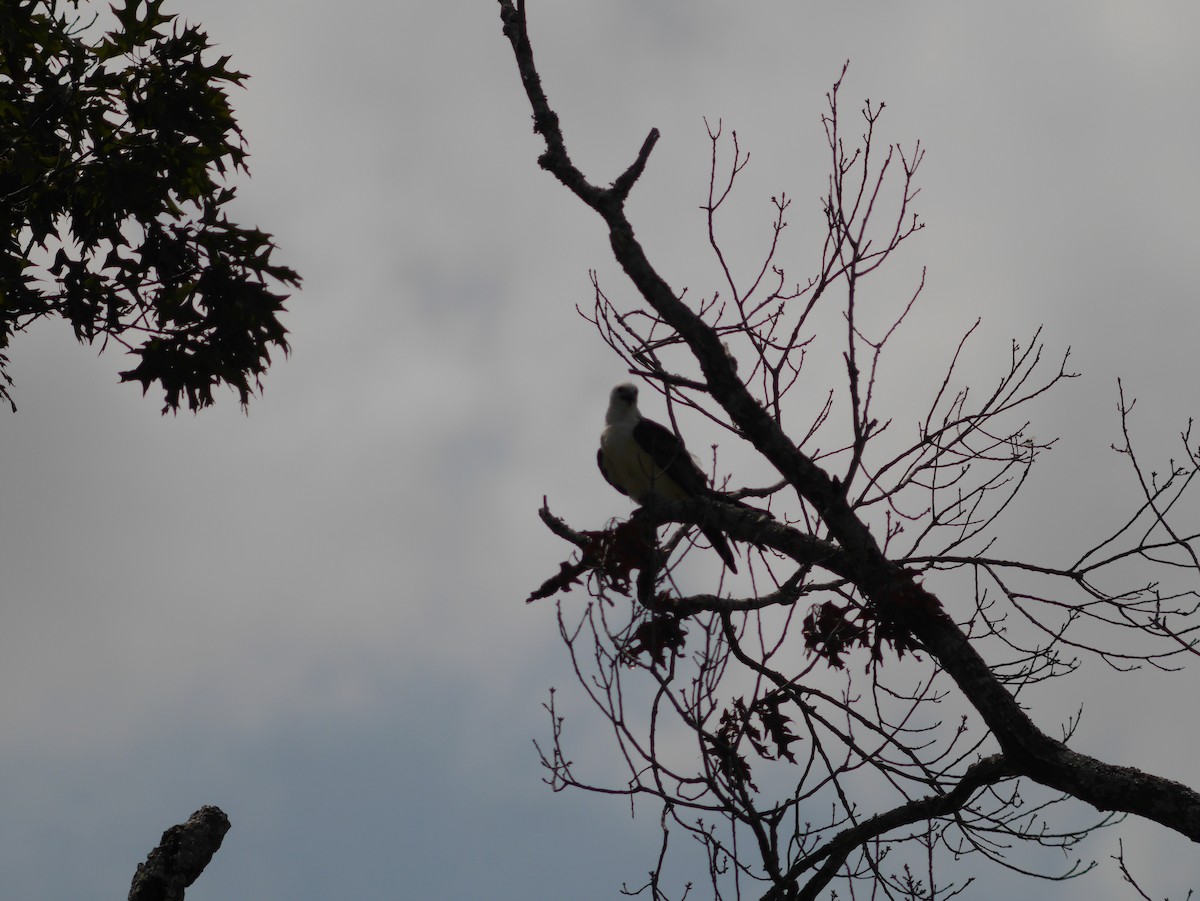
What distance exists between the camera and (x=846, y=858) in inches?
222

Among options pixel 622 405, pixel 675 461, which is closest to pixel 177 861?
pixel 675 461

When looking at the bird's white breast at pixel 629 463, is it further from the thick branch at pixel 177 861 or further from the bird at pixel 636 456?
the thick branch at pixel 177 861

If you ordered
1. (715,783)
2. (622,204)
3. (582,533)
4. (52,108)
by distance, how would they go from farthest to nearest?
(52,108)
(582,533)
(622,204)
(715,783)

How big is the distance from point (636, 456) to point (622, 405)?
484 mm

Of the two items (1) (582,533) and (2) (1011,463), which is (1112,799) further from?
(1) (582,533)

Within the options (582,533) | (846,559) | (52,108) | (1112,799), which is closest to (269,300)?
(52,108)

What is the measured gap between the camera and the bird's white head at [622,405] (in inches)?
311

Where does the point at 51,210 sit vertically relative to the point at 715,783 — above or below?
above

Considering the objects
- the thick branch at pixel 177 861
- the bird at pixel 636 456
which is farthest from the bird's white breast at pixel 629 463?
the thick branch at pixel 177 861

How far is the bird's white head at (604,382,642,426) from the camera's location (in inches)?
311

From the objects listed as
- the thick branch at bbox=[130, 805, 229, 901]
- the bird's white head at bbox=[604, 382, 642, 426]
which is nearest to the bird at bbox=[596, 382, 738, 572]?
the bird's white head at bbox=[604, 382, 642, 426]

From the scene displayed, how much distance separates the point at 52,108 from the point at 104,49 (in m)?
0.49

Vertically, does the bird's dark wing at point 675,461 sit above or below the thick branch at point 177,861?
above

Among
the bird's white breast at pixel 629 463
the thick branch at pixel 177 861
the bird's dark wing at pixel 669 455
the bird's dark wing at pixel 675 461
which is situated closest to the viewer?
the thick branch at pixel 177 861
